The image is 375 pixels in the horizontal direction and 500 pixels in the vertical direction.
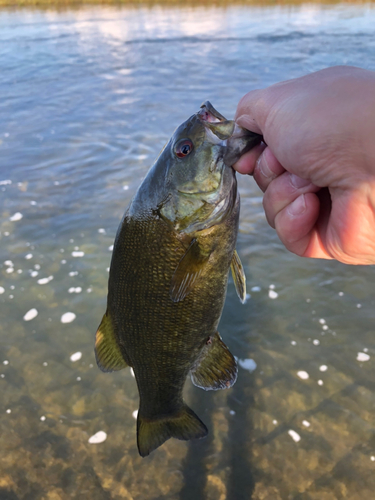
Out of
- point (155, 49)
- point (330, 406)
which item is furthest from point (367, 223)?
point (155, 49)

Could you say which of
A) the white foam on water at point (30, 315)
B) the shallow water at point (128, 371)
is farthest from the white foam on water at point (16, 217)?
the white foam on water at point (30, 315)

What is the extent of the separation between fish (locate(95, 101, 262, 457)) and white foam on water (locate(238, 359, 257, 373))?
208 centimetres

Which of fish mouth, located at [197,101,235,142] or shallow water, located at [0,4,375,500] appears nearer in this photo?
fish mouth, located at [197,101,235,142]

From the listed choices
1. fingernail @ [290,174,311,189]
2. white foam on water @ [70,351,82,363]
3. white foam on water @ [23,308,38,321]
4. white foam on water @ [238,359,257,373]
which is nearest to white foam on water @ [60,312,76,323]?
white foam on water @ [23,308,38,321]

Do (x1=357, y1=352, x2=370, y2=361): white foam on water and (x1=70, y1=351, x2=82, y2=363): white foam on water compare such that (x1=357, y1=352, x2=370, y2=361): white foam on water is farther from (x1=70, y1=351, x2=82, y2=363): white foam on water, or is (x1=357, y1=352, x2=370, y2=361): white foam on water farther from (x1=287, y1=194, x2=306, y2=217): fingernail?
(x1=70, y1=351, x2=82, y2=363): white foam on water

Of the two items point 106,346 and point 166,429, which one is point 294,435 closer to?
point 166,429

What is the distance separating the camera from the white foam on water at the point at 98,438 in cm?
366

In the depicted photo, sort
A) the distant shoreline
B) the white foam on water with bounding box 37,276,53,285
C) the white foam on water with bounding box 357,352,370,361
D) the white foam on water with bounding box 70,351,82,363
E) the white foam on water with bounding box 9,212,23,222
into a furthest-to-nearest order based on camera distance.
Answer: the distant shoreline, the white foam on water with bounding box 9,212,23,222, the white foam on water with bounding box 37,276,53,285, the white foam on water with bounding box 70,351,82,363, the white foam on water with bounding box 357,352,370,361

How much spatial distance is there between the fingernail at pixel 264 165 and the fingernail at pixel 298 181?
4.6 inches

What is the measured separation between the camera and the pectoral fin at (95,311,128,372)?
2352mm

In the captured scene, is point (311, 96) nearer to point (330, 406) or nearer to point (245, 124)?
point (245, 124)

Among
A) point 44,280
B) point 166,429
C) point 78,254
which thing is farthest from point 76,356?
point 166,429

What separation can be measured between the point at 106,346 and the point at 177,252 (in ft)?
2.59

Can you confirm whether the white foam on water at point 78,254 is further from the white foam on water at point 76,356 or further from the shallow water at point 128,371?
the white foam on water at point 76,356
